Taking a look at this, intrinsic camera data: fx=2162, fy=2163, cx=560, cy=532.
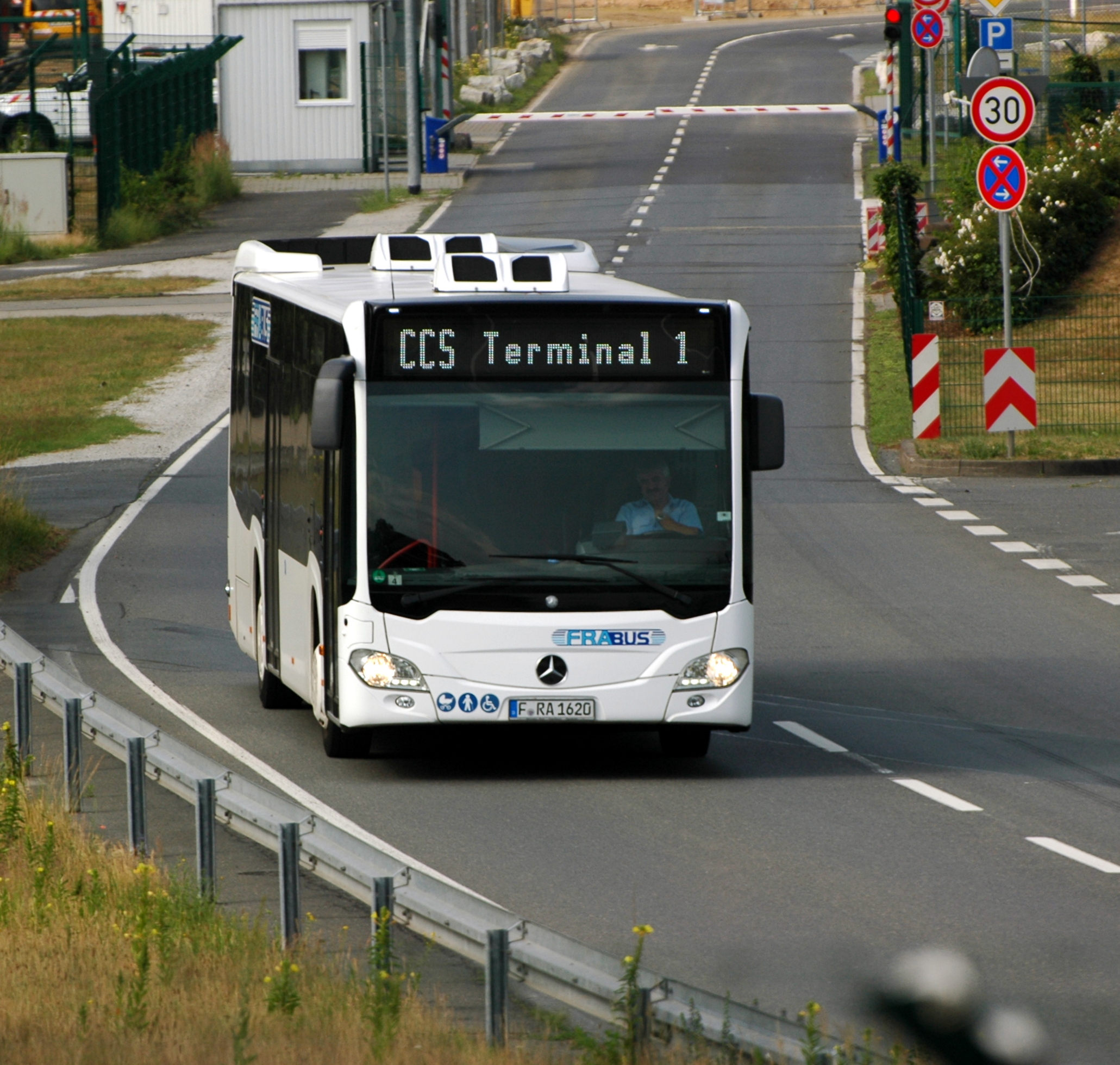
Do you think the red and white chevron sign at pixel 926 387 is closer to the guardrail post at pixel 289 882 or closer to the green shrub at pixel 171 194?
the guardrail post at pixel 289 882

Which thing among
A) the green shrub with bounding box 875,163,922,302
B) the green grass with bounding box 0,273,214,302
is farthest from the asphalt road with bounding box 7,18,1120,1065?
the green grass with bounding box 0,273,214,302

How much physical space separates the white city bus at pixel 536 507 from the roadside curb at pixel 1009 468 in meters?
14.4

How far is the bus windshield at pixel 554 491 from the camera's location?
10859 millimetres

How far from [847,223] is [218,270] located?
43.8ft

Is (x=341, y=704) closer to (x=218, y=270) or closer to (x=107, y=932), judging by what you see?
(x=107, y=932)

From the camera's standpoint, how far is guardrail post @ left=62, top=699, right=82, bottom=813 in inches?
383

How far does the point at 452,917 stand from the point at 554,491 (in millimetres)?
5451

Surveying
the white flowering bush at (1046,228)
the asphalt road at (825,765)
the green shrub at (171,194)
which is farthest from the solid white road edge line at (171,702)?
the green shrub at (171,194)

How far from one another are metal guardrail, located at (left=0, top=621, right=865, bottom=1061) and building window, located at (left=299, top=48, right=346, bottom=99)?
51.1 meters

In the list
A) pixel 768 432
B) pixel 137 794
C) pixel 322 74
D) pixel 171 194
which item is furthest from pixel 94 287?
pixel 137 794

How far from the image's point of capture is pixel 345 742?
37.9ft

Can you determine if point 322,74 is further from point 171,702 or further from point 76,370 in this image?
point 171,702

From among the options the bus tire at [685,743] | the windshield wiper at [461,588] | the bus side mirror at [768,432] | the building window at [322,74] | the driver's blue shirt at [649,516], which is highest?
the building window at [322,74]

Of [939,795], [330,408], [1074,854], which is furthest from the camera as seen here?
[939,795]
